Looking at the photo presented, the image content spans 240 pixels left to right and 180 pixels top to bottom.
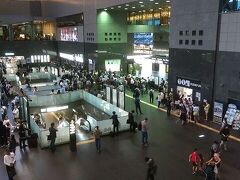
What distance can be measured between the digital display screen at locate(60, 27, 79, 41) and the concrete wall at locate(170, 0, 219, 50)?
2075 centimetres

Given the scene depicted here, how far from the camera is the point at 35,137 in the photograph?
13758mm

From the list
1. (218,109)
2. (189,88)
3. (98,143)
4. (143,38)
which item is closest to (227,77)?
(218,109)

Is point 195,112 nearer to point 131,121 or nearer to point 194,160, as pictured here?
point 131,121

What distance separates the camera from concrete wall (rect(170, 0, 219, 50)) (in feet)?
56.4

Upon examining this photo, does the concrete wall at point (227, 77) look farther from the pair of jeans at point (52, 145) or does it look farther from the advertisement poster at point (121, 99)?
the pair of jeans at point (52, 145)

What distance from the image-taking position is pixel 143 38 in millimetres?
34719

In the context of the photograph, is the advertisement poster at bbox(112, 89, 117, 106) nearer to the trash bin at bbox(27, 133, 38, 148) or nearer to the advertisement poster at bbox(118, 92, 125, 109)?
the advertisement poster at bbox(118, 92, 125, 109)

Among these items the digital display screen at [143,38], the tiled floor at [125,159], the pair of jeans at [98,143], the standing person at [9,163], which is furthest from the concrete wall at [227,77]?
the digital display screen at [143,38]

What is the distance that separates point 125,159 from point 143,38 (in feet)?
80.2

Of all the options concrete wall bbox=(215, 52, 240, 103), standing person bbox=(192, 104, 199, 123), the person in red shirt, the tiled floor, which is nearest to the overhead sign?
concrete wall bbox=(215, 52, 240, 103)

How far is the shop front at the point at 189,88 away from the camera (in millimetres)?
18672

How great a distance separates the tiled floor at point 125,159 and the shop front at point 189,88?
11.9 feet

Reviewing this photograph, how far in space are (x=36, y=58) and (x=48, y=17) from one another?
29.3 feet

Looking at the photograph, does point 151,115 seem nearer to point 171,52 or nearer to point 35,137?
point 171,52
